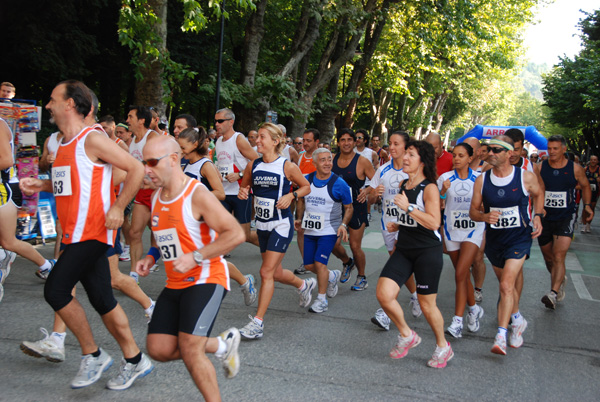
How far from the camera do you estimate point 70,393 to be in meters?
3.86

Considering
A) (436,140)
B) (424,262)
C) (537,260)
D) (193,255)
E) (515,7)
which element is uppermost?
(515,7)

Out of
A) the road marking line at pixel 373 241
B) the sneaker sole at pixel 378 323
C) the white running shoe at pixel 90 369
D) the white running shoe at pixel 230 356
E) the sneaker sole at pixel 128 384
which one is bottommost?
the road marking line at pixel 373 241

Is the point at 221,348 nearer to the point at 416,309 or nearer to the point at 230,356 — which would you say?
the point at 230,356

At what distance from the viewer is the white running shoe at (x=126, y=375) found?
155 inches

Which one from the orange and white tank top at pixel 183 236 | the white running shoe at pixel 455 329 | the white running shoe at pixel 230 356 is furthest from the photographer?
the white running shoe at pixel 455 329

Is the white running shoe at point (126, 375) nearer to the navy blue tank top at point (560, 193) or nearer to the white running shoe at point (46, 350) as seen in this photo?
the white running shoe at point (46, 350)

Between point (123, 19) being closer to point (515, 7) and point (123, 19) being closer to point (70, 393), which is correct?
point (70, 393)

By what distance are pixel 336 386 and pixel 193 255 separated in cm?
170

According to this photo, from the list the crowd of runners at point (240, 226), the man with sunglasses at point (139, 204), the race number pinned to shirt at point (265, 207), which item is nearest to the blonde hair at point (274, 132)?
the crowd of runners at point (240, 226)

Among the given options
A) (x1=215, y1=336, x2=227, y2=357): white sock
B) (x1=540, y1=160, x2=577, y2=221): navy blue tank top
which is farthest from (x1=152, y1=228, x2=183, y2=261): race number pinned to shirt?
(x1=540, y1=160, x2=577, y2=221): navy blue tank top

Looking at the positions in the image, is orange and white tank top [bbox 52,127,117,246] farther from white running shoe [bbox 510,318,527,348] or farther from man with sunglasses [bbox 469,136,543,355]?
white running shoe [bbox 510,318,527,348]

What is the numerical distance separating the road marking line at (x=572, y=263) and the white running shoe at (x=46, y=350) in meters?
8.10

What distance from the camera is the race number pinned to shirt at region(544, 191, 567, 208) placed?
723 cm

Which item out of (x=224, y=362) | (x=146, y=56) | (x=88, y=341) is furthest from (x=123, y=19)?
(x=224, y=362)
